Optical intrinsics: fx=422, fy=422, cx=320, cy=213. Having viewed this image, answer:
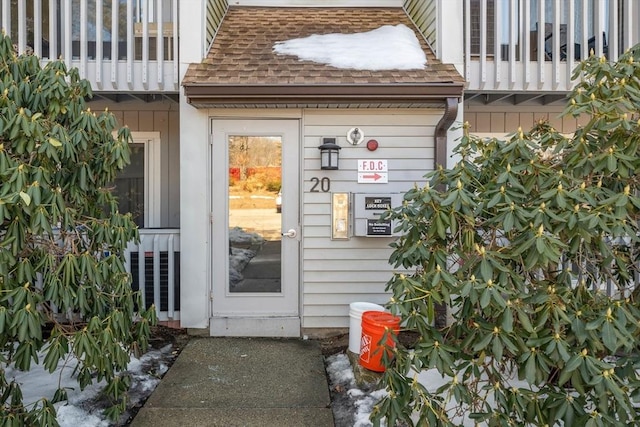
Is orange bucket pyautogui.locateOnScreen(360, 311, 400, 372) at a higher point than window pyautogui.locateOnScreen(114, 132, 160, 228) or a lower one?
lower

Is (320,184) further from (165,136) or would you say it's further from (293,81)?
(165,136)

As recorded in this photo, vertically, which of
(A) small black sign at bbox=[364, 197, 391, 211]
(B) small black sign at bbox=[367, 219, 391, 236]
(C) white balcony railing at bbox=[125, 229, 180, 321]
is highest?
(A) small black sign at bbox=[364, 197, 391, 211]

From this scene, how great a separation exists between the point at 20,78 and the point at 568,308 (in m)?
3.52

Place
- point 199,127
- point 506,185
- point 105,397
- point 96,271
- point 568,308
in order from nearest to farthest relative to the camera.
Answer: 1. point 568,308
2. point 506,185
3. point 96,271
4. point 105,397
5. point 199,127

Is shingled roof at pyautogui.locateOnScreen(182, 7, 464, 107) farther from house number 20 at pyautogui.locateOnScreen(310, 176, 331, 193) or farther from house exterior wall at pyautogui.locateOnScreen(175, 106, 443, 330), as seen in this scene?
house number 20 at pyautogui.locateOnScreen(310, 176, 331, 193)

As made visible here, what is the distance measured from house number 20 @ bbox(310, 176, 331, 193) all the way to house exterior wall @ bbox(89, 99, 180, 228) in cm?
211

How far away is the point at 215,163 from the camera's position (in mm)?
4301

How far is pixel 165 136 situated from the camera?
5.48m

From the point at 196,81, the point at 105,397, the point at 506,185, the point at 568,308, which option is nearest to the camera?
the point at 568,308

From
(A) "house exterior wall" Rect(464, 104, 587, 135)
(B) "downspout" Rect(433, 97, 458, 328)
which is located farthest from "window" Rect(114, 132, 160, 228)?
(A) "house exterior wall" Rect(464, 104, 587, 135)

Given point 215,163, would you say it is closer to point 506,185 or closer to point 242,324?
point 242,324

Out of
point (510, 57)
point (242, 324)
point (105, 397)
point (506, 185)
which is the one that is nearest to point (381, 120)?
point (510, 57)

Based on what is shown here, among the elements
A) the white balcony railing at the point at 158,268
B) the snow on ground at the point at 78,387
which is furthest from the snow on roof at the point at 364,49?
the snow on ground at the point at 78,387

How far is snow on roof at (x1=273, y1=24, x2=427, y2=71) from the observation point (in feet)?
14.2
